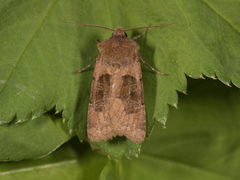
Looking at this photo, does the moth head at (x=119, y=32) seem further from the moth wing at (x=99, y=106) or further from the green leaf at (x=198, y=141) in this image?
the green leaf at (x=198, y=141)

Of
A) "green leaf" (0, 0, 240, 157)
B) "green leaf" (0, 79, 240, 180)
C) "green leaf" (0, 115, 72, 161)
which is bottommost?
"green leaf" (0, 79, 240, 180)

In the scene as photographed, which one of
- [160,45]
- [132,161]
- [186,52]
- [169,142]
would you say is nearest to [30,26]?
[160,45]

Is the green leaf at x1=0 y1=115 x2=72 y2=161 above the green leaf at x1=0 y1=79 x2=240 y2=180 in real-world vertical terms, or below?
above

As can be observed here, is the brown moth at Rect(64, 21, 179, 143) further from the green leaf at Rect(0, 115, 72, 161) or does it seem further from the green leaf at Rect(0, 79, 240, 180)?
the green leaf at Rect(0, 79, 240, 180)

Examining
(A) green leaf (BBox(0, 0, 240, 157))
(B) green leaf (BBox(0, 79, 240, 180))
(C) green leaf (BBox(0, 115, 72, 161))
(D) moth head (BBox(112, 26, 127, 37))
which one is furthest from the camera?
(B) green leaf (BBox(0, 79, 240, 180))

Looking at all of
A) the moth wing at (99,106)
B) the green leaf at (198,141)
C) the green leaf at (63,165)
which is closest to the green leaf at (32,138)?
the green leaf at (63,165)

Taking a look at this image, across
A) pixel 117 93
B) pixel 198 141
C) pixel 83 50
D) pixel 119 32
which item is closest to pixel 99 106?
pixel 117 93

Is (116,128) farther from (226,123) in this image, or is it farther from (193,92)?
(226,123)

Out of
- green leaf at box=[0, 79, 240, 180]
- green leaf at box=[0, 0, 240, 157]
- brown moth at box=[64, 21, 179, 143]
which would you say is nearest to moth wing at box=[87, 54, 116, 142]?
brown moth at box=[64, 21, 179, 143]
